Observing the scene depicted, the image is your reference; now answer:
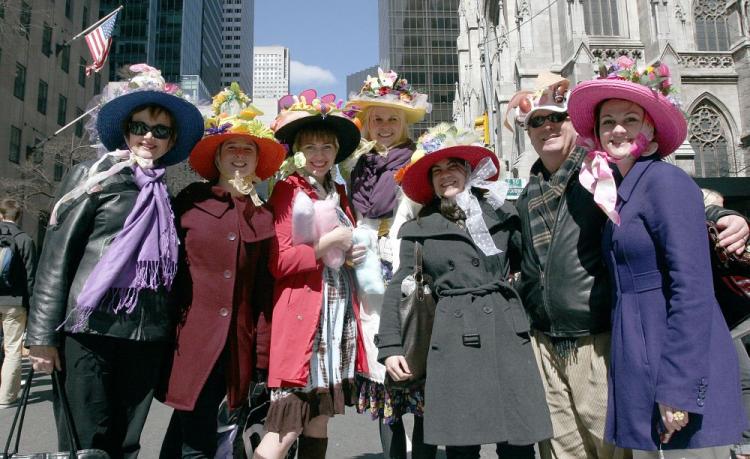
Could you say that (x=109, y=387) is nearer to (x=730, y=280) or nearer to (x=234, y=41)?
(x=730, y=280)

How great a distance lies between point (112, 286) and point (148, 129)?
1039 millimetres

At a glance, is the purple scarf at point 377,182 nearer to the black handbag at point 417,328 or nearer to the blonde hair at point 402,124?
the blonde hair at point 402,124

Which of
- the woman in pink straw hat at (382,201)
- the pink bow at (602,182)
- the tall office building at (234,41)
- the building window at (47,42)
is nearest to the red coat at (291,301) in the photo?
the woman in pink straw hat at (382,201)

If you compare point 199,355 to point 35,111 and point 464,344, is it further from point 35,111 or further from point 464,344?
point 35,111

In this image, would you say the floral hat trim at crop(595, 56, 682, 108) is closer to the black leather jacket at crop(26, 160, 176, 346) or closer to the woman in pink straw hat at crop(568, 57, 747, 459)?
the woman in pink straw hat at crop(568, 57, 747, 459)

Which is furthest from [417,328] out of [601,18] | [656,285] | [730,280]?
[601,18]

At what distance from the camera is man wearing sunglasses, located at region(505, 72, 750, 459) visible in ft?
9.14

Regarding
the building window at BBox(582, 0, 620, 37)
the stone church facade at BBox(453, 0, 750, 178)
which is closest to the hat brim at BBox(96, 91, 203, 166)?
the stone church facade at BBox(453, 0, 750, 178)

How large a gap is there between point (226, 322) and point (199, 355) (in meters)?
0.24

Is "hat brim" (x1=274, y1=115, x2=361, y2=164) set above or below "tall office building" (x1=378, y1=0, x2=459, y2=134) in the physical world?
below

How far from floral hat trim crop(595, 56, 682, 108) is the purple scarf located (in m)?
1.64

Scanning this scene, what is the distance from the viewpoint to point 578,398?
9.37 feet

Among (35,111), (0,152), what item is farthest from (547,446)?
(35,111)

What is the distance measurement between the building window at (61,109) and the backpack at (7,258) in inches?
1302
